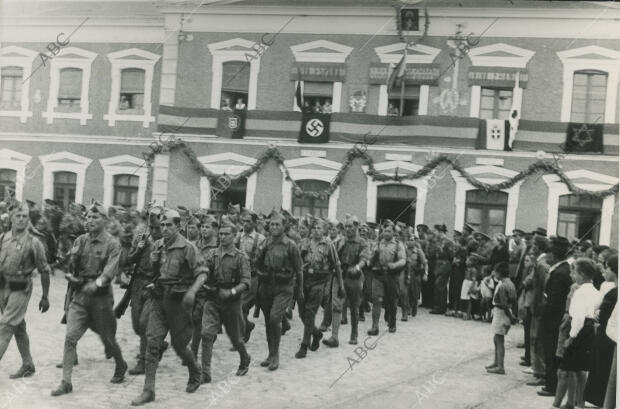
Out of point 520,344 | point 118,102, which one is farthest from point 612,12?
point 118,102

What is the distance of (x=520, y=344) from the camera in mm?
11016

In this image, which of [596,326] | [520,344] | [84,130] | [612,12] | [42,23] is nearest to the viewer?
[596,326]

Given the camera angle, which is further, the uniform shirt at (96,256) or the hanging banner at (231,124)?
the hanging banner at (231,124)

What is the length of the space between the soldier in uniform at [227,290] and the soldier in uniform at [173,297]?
74cm

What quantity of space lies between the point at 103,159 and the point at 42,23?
7.64 ft

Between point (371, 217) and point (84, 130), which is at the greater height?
point (84, 130)

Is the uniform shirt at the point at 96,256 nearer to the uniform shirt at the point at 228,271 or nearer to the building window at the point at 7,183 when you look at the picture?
the uniform shirt at the point at 228,271

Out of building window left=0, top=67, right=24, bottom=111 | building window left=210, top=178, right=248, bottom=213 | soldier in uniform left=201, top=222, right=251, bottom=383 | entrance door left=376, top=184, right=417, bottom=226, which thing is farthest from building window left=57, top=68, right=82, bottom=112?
entrance door left=376, top=184, right=417, bottom=226

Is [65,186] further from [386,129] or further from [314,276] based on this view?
[386,129]

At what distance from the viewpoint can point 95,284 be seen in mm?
6672

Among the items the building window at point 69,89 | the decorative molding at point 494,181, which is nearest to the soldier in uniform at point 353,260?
the decorative molding at point 494,181

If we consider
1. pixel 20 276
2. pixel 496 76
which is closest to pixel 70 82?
pixel 20 276

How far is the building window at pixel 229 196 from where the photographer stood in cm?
1017

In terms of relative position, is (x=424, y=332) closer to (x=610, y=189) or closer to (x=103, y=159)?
(x=610, y=189)
